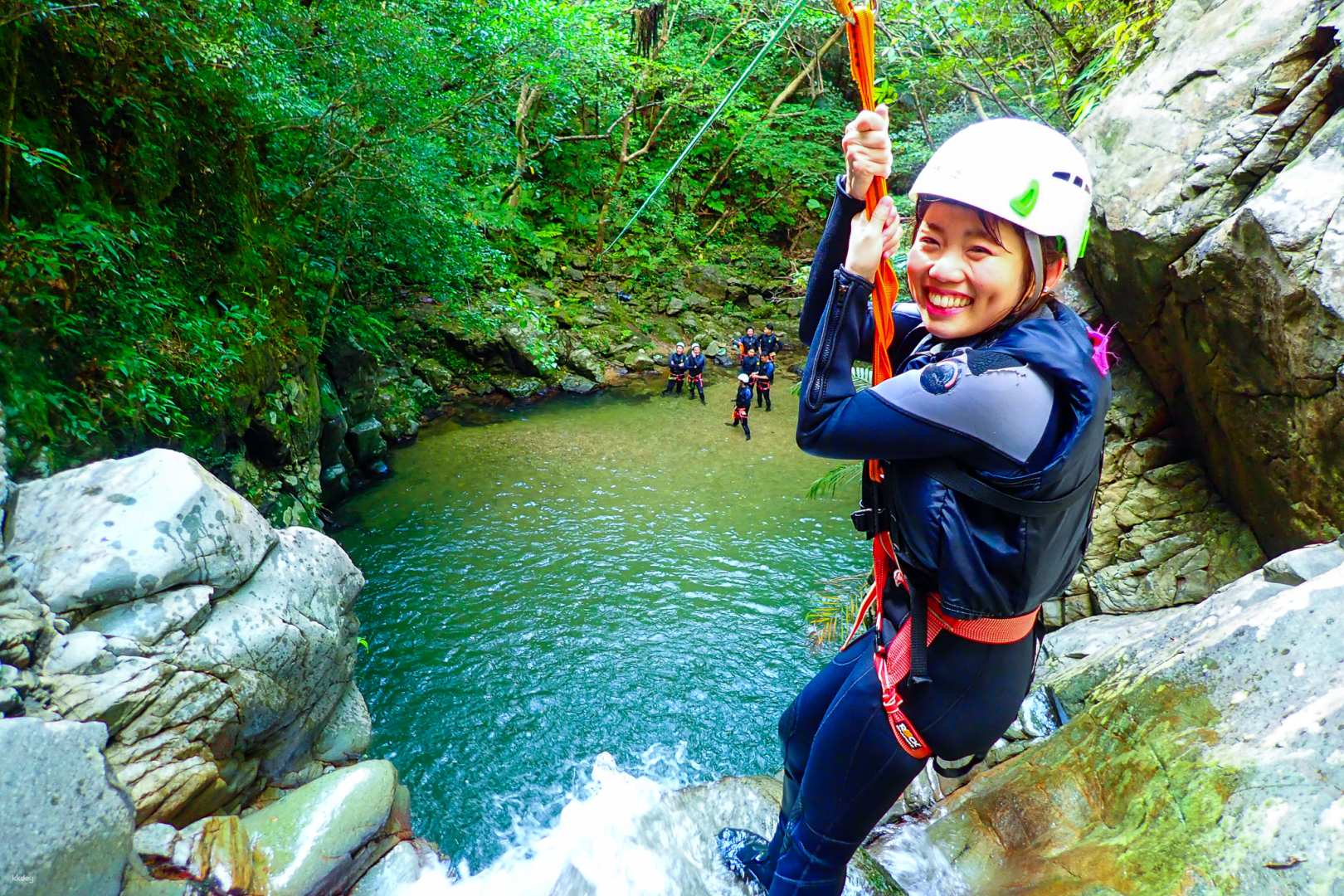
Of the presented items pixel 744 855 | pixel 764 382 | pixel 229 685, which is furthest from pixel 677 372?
pixel 744 855

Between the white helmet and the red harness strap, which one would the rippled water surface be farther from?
the white helmet

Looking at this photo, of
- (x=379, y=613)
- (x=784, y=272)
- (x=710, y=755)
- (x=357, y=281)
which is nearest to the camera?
(x=710, y=755)

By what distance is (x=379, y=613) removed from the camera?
673cm

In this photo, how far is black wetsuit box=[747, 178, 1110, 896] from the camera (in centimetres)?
137

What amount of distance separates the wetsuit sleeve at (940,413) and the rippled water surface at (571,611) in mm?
4088

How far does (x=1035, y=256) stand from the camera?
1477 mm

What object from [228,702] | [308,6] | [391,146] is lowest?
[228,702]

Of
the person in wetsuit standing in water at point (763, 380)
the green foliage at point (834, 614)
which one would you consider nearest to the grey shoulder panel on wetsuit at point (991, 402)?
the green foliage at point (834, 614)

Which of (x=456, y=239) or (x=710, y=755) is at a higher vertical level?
(x=456, y=239)

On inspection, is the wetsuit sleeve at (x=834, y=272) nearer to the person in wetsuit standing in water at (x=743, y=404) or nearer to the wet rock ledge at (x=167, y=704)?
the wet rock ledge at (x=167, y=704)

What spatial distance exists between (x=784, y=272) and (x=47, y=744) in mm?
21623

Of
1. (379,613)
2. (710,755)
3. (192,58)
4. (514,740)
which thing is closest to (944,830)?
(710,755)

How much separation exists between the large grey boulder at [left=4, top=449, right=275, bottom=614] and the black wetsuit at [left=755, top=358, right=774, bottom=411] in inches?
437

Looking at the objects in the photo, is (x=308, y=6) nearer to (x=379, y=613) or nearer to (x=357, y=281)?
(x=357, y=281)
